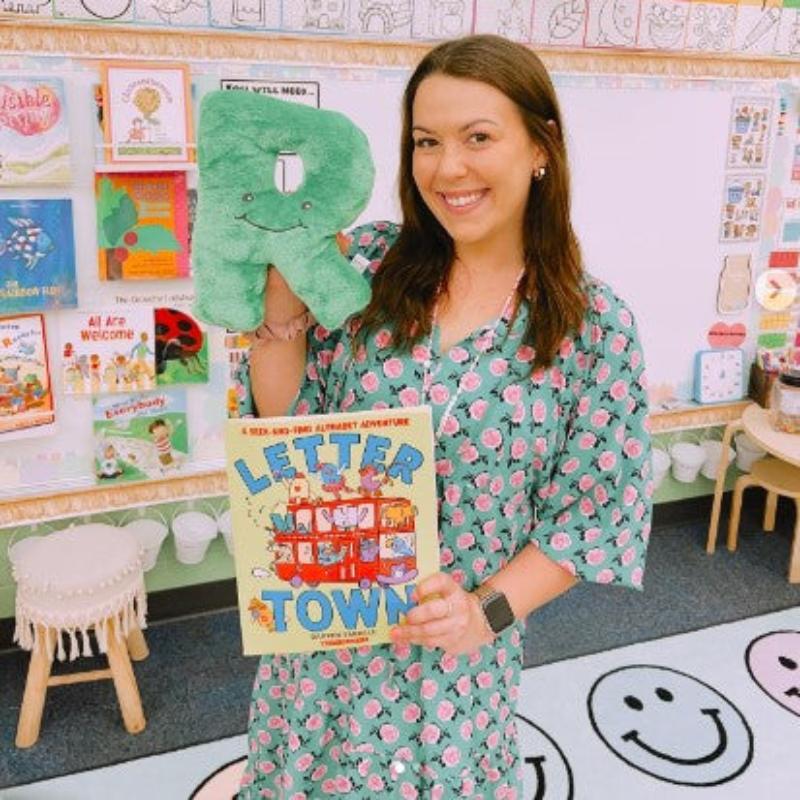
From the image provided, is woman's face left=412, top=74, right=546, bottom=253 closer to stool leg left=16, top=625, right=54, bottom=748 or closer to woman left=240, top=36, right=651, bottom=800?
woman left=240, top=36, right=651, bottom=800

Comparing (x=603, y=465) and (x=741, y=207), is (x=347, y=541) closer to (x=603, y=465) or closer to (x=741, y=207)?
(x=603, y=465)

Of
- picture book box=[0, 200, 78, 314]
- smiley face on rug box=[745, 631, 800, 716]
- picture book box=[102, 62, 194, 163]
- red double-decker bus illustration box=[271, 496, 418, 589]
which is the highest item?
picture book box=[102, 62, 194, 163]

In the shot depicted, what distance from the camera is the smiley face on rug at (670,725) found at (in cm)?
216

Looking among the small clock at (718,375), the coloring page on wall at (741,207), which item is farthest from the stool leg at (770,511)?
the coloring page on wall at (741,207)

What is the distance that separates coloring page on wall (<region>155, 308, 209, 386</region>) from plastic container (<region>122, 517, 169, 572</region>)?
0.41m

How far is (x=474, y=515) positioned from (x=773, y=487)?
7.28 ft

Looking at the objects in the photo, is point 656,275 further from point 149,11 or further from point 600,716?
point 149,11

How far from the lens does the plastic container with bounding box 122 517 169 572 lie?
95.7 inches

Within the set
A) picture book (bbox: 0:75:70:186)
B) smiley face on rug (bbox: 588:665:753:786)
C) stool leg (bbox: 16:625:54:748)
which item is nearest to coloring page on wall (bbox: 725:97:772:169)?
smiley face on rug (bbox: 588:665:753:786)

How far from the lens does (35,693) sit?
215 centimetres

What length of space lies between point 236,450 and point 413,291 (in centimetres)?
29

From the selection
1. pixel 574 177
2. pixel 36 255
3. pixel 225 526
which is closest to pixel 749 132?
pixel 574 177

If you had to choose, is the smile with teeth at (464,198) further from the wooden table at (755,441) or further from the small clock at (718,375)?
the small clock at (718,375)

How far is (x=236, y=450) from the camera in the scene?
39.8 inches
